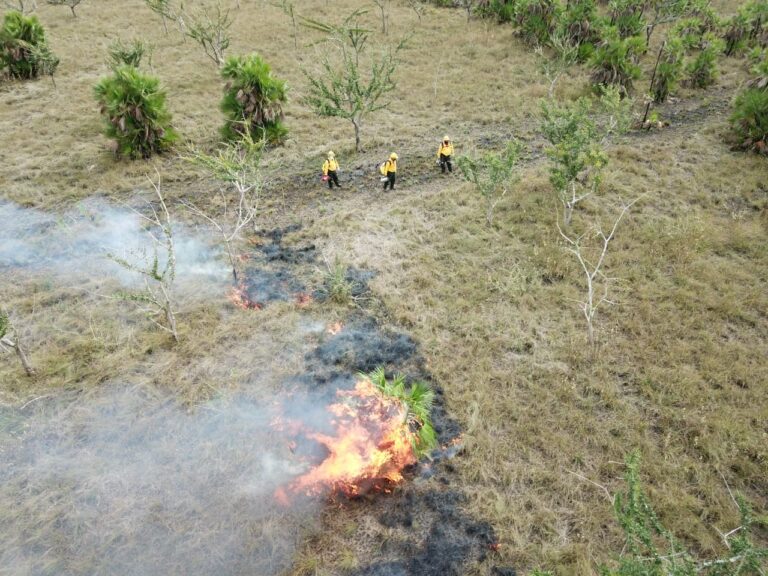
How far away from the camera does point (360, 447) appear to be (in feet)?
24.7

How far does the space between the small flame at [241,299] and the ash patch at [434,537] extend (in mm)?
5185

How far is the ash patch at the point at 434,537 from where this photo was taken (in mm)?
6168

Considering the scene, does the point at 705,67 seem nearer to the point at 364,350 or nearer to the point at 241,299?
the point at 364,350

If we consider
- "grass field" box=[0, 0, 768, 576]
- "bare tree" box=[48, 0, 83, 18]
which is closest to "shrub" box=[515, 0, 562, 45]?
"grass field" box=[0, 0, 768, 576]

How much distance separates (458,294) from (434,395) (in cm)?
290

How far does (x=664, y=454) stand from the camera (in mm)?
7559

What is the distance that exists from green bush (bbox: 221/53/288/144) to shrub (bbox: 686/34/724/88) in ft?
53.3

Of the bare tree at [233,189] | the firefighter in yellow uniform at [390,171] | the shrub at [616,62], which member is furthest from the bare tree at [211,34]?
the shrub at [616,62]

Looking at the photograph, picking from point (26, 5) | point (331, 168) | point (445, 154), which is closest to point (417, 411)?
point (331, 168)

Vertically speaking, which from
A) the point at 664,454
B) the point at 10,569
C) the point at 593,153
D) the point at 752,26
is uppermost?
the point at 752,26

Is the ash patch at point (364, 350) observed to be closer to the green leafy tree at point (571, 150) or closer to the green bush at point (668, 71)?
the green leafy tree at point (571, 150)

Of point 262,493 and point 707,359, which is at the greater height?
point 707,359

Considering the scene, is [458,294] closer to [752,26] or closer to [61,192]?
[61,192]

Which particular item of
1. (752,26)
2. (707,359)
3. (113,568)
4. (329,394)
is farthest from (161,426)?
(752,26)
